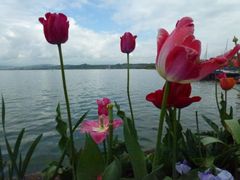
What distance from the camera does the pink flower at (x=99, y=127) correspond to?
1.37m

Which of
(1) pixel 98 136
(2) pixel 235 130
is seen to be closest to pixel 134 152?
(1) pixel 98 136

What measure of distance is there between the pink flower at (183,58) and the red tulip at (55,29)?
0.58m

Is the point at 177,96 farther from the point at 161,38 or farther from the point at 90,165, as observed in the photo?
the point at 90,165

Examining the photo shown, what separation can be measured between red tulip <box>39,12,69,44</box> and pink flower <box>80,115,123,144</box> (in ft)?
1.33

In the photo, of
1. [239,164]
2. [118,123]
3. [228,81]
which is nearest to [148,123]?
[228,81]

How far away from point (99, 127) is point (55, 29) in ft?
1.59

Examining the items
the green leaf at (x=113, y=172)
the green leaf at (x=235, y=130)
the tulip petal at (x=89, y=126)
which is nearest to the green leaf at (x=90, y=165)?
the green leaf at (x=113, y=172)

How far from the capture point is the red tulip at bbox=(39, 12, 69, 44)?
4.32 feet

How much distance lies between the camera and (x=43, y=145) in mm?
7422

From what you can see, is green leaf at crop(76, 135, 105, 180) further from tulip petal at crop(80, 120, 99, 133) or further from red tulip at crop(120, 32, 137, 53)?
red tulip at crop(120, 32, 137, 53)

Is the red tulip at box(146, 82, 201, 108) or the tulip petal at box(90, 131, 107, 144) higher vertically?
the red tulip at box(146, 82, 201, 108)

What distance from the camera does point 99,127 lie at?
146 cm

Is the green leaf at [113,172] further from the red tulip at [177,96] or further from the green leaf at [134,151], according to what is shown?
the red tulip at [177,96]

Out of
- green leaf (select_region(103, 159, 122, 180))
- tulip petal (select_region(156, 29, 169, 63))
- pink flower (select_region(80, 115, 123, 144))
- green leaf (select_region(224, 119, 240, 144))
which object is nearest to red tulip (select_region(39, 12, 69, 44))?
pink flower (select_region(80, 115, 123, 144))
